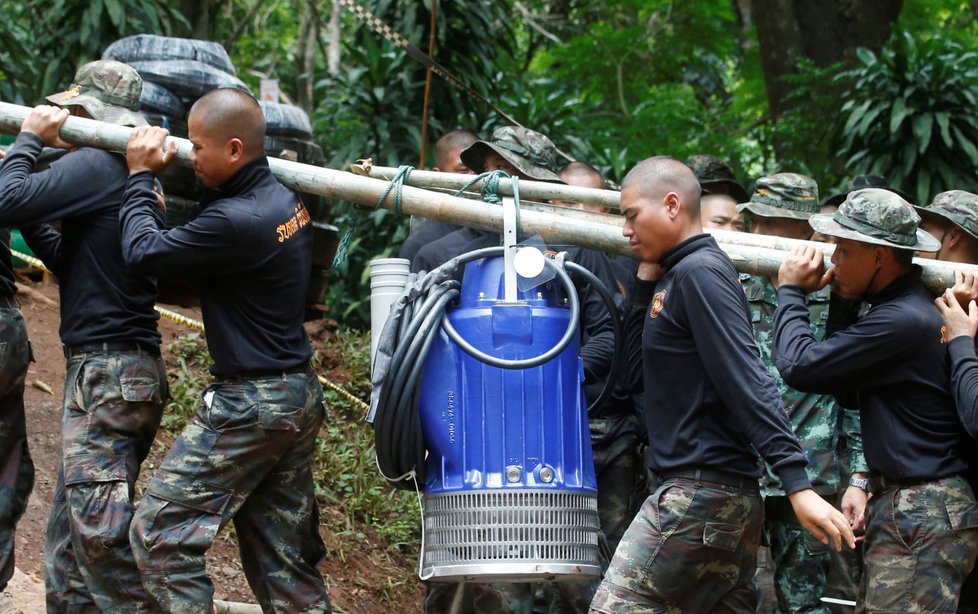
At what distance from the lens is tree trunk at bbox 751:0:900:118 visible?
11.6 metres

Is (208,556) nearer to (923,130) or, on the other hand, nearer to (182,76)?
(182,76)

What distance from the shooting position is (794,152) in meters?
11.0

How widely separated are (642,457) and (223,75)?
4.64 metres

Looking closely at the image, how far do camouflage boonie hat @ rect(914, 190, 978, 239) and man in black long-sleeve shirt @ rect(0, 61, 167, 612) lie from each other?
134 inches

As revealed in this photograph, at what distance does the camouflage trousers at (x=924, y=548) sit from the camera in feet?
15.2

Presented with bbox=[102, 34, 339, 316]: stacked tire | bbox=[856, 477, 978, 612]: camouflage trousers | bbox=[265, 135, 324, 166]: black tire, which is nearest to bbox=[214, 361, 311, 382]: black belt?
bbox=[856, 477, 978, 612]: camouflage trousers

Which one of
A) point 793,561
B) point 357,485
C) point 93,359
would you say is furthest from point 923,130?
point 93,359

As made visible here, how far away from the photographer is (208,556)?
719 centimetres

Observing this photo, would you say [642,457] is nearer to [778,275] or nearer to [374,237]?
[778,275]

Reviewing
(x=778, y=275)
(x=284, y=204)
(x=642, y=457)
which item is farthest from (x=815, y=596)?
(x=284, y=204)

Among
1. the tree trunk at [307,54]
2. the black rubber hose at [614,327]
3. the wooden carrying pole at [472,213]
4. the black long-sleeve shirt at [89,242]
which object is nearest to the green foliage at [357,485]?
the black long-sleeve shirt at [89,242]

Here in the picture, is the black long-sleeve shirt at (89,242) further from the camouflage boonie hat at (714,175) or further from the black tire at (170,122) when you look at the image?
the camouflage boonie hat at (714,175)

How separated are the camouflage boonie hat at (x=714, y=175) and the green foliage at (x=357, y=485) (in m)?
2.70

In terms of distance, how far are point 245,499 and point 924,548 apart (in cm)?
260
